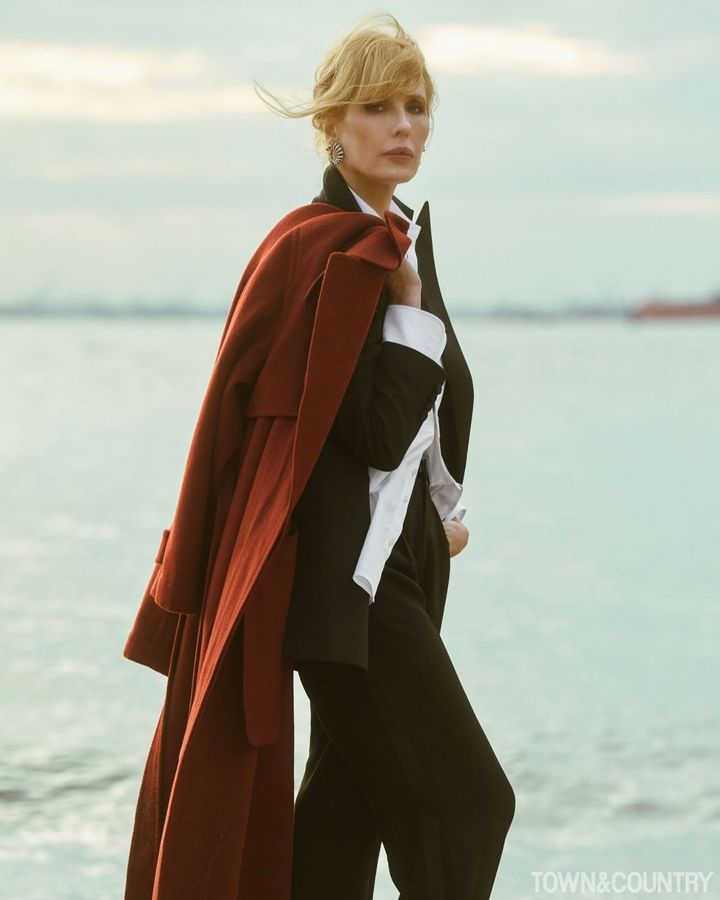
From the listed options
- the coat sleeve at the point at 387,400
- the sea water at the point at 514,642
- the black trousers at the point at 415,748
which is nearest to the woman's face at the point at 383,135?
the coat sleeve at the point at 387,400

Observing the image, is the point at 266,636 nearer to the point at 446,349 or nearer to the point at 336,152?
the point at 446,349

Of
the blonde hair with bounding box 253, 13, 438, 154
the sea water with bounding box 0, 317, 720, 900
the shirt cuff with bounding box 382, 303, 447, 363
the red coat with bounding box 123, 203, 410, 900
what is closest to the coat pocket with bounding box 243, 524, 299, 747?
the red coat with bounding box 123, 203, 410, 900

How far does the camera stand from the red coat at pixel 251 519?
6.95 ft

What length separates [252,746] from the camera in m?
2.18

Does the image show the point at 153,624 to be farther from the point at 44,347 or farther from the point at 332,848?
the point at 44,347

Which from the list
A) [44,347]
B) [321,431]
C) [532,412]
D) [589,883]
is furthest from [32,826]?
[44,347]

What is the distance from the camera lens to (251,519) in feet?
7.03

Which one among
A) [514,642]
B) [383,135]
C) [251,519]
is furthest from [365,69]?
[514,642]

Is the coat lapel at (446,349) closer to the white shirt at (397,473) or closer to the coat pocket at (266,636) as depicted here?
the white shirt at (397,473)

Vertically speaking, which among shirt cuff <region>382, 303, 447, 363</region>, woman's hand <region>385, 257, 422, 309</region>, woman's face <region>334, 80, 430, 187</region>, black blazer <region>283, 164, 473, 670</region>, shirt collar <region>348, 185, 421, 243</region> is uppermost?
woman's face <region>334, 80, 430, 187</region>

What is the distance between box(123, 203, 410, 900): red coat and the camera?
2117mm

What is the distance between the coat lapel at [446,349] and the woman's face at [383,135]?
1.6 inches

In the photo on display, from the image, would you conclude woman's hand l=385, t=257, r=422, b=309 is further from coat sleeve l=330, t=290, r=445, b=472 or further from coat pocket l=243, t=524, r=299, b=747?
coat pocket l=243, t=524, r=299, b=747

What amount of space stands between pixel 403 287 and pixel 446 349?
0.44 feet
